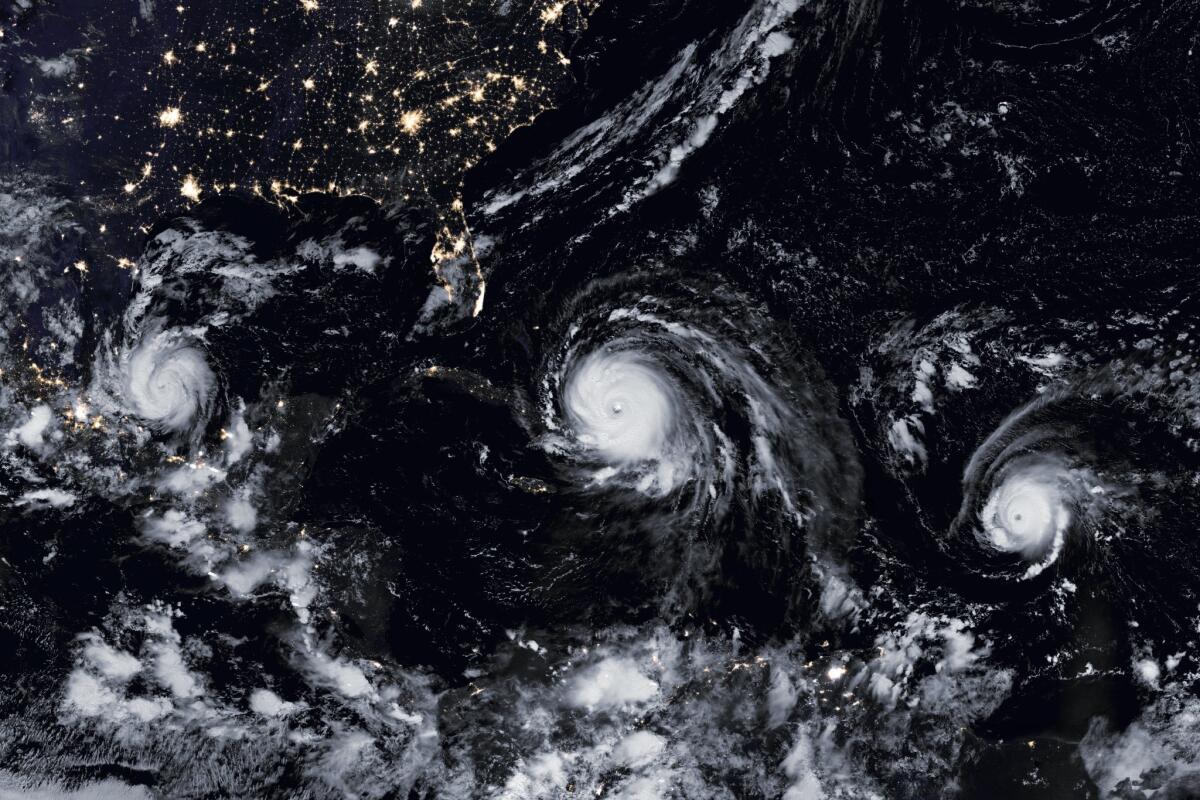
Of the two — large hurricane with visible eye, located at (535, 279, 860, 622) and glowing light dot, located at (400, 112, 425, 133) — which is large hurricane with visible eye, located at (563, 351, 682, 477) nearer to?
large hurricane with visible eye, located at (535, 279, 860, 622)

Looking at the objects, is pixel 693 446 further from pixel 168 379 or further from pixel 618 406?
pixel 168 379

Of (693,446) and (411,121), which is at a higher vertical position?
(411,121)

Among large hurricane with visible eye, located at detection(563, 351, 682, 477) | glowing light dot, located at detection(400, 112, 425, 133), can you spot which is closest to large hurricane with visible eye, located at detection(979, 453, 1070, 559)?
large hurricane with visible eye, located at detection(563, 351, 682, 477)

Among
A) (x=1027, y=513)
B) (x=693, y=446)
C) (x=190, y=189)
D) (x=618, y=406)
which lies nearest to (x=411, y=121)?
(x=190, y=189)

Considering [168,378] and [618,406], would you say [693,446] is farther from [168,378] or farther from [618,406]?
[168,378]

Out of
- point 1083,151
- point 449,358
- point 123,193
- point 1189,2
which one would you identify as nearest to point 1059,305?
point 1083,151

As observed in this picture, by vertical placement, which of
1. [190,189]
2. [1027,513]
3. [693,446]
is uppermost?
[190,189]

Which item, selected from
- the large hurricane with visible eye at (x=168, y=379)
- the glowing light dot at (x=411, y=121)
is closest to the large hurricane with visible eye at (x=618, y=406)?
the glowing light dot at (x=411, y=121)

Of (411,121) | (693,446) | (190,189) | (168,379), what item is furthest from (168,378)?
(693,446)

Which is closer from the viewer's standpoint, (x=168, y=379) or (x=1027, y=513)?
(x=1027, y=513)

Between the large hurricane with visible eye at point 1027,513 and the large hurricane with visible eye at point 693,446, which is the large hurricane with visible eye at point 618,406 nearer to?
the large hurricane with visible eye at point 693,446
